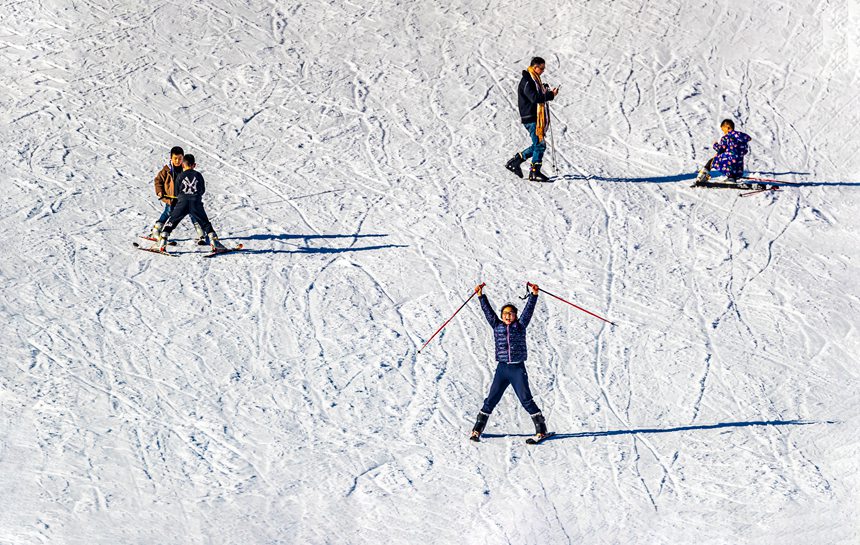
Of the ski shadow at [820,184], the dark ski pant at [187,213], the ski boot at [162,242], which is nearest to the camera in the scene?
the dark ski pant at [187,213]

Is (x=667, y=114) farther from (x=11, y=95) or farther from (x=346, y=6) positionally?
(x=11, y=95)

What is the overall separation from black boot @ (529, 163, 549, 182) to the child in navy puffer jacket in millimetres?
2169

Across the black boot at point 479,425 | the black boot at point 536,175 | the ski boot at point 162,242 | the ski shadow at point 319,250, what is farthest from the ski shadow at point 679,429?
the black boot at point 536,175

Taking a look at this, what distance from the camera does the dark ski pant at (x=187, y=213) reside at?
1681cm

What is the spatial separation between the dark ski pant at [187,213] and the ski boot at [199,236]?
71 mm

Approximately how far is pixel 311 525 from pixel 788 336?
6.17 meters

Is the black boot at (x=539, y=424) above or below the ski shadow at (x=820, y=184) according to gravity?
below

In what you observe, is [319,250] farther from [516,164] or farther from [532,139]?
[532,139]

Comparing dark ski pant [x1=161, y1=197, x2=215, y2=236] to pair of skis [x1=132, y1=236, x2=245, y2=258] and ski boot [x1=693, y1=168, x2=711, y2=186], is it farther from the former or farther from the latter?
ski boot [x1=693, y1=168, x2=711, y2=186]

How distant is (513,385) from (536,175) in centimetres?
599

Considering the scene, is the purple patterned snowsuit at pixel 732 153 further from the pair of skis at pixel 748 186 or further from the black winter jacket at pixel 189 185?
the black winter jacket at pixel 189 185

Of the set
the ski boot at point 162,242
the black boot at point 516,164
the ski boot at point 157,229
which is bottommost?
the ski boot at point 162,242

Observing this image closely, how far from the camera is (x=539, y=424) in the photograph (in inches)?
565

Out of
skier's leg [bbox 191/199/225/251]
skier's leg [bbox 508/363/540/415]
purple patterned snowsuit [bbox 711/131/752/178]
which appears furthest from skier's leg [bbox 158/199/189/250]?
purple patterned snowsuit [bbox 711/131/752/178]
